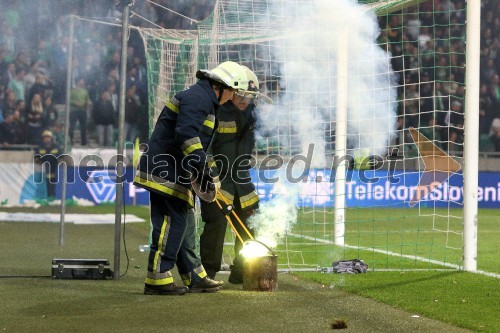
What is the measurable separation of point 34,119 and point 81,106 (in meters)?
1.13

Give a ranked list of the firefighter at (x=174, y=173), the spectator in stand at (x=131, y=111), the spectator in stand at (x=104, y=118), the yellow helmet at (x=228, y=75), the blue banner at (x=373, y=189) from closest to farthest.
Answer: the firefighter at (x=174, y=173)
the yellow helmet at (x=228, y=75)
the blue banner at (x=373, y=189)
the spectator in stand at (x=131, y=111)
the spectator in stand at (x=104, y=118)

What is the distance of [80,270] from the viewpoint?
345 inches

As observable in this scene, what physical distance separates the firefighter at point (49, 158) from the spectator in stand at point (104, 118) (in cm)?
120

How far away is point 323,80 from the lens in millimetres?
12383

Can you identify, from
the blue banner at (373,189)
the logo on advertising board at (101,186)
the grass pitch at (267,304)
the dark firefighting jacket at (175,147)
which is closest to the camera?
the grass pitch at (267,304)

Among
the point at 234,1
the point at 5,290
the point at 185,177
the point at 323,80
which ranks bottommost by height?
the point at 5,290

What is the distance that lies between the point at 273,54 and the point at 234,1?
784mm

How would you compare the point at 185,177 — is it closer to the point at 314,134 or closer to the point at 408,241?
the point at 314,134

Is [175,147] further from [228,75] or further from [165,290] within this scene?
[165,290]

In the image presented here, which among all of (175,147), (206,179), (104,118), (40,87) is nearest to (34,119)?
(40,87)

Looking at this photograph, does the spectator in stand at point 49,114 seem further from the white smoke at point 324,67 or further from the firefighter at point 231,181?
the firefighter at point 231,181

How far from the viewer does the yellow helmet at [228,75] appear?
7.78m

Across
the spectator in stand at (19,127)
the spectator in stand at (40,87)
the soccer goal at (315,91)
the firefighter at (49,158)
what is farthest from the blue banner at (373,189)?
the soccer goal at (315,91)

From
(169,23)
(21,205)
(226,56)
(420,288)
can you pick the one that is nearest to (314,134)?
(226,56)
